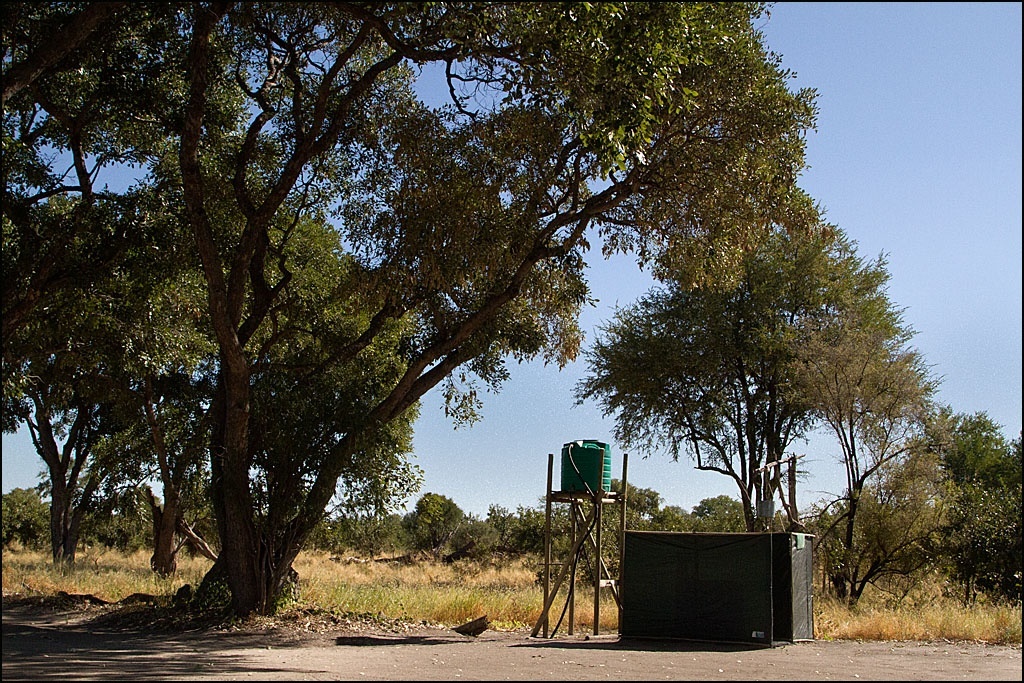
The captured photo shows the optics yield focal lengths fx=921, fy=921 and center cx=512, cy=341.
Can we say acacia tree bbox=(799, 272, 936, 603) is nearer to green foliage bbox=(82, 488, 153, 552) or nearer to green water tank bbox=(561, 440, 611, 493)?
green water tank bbox=(561, 440, 611, 493)

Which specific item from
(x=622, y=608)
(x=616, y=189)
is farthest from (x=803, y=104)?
(x=622, y=608)

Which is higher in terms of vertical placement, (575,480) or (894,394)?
(894,394)

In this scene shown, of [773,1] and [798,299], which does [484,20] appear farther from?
[798,299]

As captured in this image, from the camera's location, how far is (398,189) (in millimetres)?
13250

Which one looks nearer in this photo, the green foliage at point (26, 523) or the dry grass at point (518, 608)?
the dry grass at point (518, 608)

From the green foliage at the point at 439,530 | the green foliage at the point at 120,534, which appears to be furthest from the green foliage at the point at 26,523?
the green foliage at the point at 439,530

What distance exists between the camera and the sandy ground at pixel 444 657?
8469 millimetres

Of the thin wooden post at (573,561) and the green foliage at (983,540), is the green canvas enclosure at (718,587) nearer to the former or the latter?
the thin wooden post at (573,561)

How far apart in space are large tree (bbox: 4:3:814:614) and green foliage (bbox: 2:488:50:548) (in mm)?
26339

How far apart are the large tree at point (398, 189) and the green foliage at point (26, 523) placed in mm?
26339

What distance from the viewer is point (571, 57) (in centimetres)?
940

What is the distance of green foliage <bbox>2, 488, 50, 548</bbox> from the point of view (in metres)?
36.1

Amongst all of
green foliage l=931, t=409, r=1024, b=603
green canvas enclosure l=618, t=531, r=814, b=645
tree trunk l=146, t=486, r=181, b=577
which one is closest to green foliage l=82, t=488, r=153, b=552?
tree trunk l=146, t=486, r=181, b=577

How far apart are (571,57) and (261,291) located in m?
7.35
